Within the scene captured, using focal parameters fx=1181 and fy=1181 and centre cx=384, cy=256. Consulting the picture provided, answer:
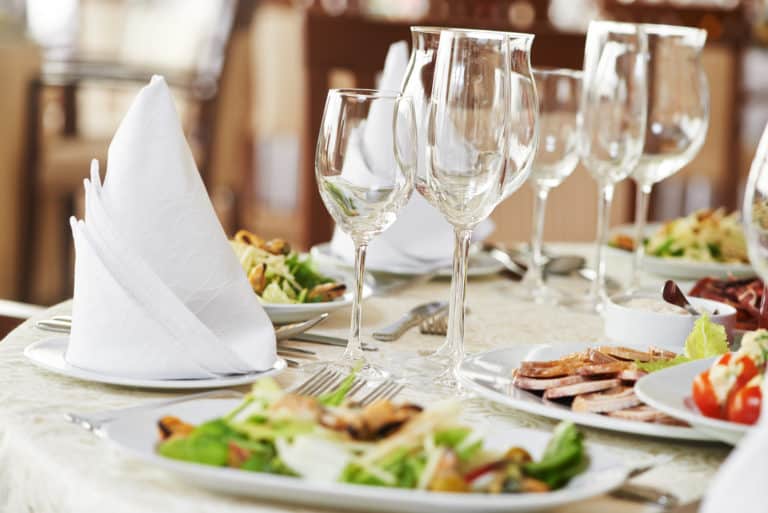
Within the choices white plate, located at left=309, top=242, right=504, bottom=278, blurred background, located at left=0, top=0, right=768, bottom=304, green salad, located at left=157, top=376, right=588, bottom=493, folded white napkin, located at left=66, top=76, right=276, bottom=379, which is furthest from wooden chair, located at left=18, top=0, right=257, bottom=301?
green salad, located at left=157, top=376, right=588, bottom=493

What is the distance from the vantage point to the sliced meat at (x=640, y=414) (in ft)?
3.05

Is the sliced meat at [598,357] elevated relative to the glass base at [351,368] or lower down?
elevated

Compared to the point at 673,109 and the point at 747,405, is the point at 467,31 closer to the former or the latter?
the point at 747,405

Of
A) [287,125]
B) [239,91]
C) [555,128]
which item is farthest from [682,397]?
[287,125]

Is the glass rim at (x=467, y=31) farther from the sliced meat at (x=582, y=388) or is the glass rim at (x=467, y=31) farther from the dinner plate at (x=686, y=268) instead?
the dinner plate at (x=686, y=268)

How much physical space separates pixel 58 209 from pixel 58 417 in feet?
13.8

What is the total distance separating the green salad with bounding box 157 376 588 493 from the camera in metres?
0.72

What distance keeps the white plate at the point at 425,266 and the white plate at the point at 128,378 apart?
579 millimetres

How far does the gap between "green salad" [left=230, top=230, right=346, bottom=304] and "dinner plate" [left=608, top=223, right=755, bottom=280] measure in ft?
1.89

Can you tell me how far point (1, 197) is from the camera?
4426 mm

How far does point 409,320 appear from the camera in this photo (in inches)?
53.5

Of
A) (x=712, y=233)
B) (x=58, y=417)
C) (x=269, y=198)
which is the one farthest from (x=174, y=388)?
(x=269, y=198)

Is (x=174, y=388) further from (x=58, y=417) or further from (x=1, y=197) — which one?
(x=1, y=197)

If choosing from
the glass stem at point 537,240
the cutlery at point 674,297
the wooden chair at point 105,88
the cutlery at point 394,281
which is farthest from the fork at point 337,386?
the wooden chair at point 105,88
